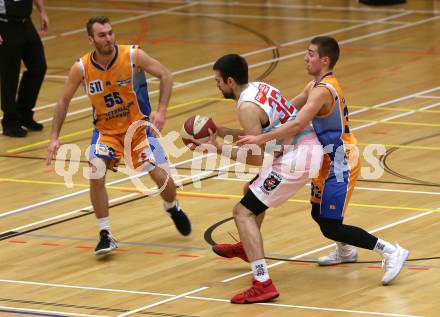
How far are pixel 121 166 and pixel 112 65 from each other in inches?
136

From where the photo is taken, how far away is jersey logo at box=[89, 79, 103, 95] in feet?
37.0

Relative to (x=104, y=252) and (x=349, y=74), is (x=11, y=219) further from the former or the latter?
(x=349, y=74)

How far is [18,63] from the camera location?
656 inches

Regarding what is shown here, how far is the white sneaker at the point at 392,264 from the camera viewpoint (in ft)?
32.1

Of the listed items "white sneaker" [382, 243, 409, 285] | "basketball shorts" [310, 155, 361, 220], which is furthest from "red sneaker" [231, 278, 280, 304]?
"white sneaker" [382, 243, 409, 285]

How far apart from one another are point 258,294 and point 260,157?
109 centimetres

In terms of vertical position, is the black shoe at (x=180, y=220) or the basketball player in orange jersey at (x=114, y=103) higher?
the basketball player in orange jersey at (x=114, y=103)

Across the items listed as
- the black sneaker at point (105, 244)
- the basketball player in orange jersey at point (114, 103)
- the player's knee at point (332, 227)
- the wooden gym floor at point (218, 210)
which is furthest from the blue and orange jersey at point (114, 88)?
the player's knee at point (332, 227)

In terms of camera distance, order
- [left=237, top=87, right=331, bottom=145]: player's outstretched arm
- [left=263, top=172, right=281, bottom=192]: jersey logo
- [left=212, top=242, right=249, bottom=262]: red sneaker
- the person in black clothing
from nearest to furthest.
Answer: [left=237, top=87, right=331, bottom=145]: player's outstretched arm → [left=263, top=172, right=281, bottom=192]: jersey logo → [left=212, top=242, right=249, bottom=262]: red sneaker → the person in black clothing

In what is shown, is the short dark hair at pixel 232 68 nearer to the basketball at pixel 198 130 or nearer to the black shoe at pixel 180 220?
the basketball at pixel 198 130

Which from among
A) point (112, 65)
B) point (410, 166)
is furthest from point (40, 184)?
point (410, 166)

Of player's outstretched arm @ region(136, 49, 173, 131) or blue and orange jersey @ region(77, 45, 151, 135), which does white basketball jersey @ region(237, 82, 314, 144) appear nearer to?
player's outstretched arm @ region(136, 49, 173, 131)

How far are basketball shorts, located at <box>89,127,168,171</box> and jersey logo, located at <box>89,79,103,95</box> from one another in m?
0.37

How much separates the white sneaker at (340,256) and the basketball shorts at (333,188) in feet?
2.14
